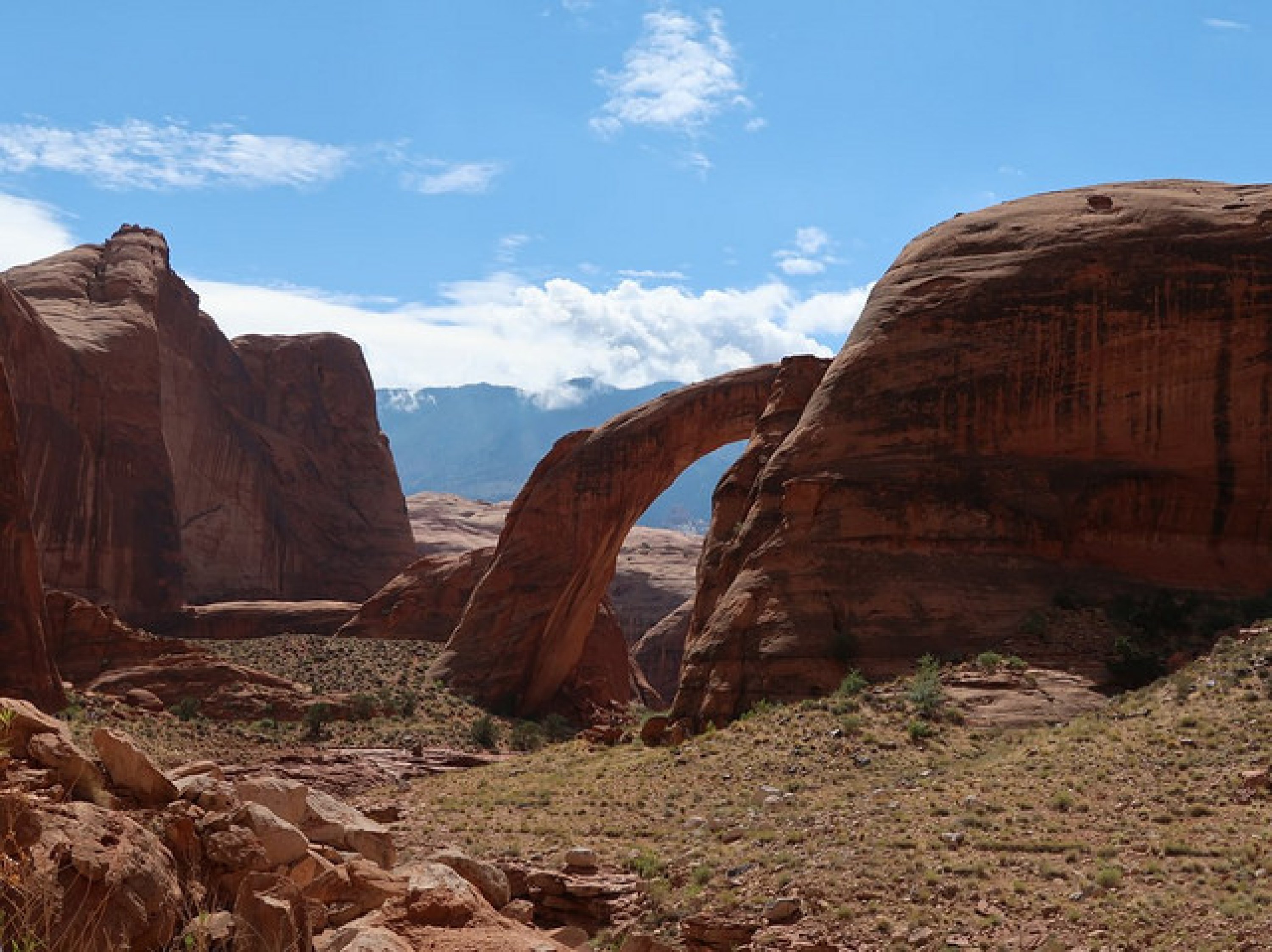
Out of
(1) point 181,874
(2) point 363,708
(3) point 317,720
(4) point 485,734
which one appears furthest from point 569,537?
(1) point 181,874

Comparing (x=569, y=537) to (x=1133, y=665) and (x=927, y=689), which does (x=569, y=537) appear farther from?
(x=1133, y=665)

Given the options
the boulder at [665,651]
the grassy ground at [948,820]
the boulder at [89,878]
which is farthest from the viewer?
the boulder at [665,651]

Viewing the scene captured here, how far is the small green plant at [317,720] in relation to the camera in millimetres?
34625

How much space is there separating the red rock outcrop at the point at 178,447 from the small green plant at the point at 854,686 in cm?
3775

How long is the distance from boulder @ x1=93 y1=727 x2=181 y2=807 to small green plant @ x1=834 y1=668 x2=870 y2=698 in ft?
54.4

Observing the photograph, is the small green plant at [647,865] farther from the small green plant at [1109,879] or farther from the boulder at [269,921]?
the boulder at [269,921]

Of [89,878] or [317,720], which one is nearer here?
[89,878]

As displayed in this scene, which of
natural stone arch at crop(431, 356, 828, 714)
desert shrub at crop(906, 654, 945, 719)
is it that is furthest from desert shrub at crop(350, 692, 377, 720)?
desert shrub at crop(906, 654, 945, 719)

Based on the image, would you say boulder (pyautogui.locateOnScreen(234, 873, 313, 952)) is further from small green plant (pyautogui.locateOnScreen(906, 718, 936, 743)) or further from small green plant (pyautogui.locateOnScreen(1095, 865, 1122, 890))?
small green plant (pyautogui.locateOnScreen(906, 718, 936, 743))

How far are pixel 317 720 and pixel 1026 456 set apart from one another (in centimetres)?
1854

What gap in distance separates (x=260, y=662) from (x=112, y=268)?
93.7 ft

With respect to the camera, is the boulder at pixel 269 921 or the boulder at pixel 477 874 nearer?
the boulder at pixel 269 921

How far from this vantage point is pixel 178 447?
6762 centimetres

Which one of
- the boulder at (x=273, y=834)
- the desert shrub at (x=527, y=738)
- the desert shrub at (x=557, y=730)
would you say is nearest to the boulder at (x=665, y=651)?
the desert shrub at (x=557, y=730)
